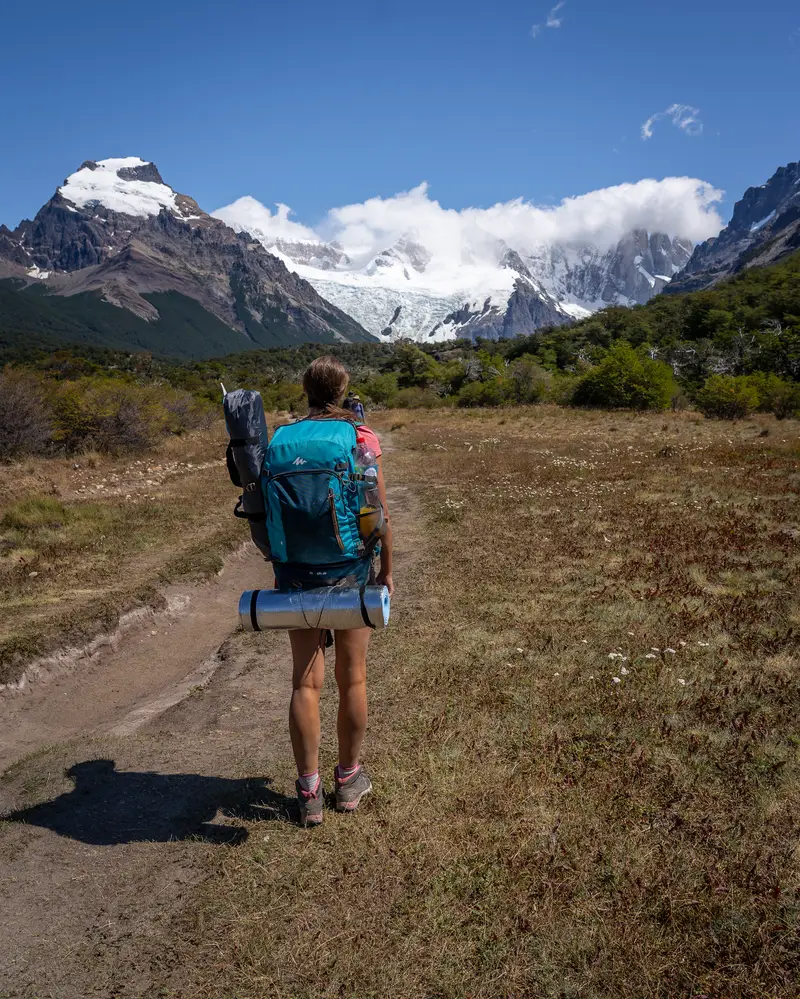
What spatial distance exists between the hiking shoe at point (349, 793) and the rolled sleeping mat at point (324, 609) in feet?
3.78

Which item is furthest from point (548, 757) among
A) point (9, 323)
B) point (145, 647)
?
point (9, 323)

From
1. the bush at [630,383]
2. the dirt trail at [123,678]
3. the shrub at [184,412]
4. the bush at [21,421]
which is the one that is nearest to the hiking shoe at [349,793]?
the dirt trail at [123,678]

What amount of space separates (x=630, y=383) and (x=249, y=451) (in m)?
40.5

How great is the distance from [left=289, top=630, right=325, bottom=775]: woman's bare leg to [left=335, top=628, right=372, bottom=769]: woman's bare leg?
0.40 feet

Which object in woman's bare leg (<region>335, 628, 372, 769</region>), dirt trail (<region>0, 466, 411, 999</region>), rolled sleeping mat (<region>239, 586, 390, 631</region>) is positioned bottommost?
dirt trail (<region>0, 466, 411, 999</region>)

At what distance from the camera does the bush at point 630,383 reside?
128ft

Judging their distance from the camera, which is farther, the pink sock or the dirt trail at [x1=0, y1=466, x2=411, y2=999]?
the pink sock

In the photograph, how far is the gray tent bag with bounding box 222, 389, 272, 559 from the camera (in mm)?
3465

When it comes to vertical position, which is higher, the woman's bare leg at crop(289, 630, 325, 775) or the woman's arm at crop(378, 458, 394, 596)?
the woman's arm at crop(378, 458, 394, 596)

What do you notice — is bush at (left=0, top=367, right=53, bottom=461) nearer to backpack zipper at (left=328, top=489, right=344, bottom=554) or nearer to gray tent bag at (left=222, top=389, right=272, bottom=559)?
gray tent bag at (left=222, top=389, right=272, bottom=559)

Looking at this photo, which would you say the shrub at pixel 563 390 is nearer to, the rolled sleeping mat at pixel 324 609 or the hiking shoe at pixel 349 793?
the hiking shoe at pixel 349 793

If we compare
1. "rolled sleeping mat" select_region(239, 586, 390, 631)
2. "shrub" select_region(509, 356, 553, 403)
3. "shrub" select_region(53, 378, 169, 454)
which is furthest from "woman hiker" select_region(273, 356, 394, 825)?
"shrub" select_region(509, 356, 553, 403)

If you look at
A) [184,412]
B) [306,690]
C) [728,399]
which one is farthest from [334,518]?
[728,399]

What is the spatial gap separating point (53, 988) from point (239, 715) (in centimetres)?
280
